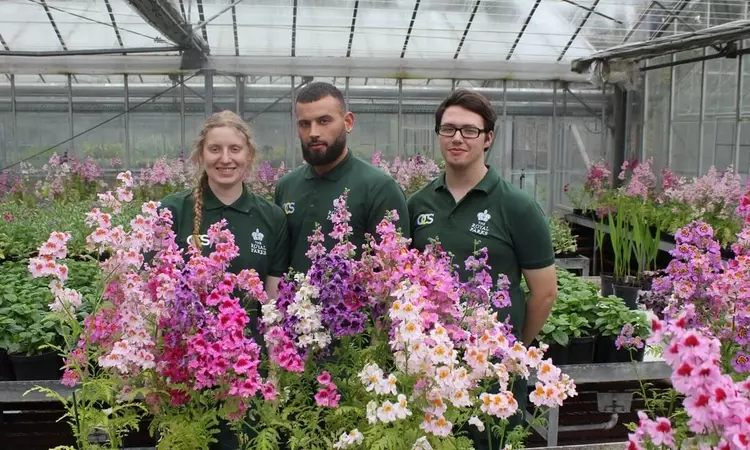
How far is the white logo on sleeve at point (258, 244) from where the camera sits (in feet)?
8.02

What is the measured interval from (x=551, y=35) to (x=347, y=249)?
956 cm

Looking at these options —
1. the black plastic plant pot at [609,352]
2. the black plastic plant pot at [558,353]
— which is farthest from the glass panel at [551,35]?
the black plastic plant pot at [558,353]

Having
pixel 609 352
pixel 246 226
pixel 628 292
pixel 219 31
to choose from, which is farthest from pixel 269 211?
pixel 219 31

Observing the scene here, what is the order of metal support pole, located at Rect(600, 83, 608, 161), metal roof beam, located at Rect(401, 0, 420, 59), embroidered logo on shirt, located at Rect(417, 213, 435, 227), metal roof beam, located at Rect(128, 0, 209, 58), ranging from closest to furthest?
embroidered logo on shirt, located at Rect(417, 213, 435, 227)
metal roof beam, located at Rect(128, 0, 209, 58)
metal roof beam, located at Rect(401, 0, 420, 59)
metal support pole, located at Rect(600, 83, 608, 161)

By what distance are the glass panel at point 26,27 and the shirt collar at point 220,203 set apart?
28.0ft

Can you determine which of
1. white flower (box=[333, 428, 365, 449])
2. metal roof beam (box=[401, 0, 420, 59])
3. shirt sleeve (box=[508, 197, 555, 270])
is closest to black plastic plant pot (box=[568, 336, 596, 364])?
shirt sleeve (box=[508, 197, 555, 270])

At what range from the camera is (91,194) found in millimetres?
8336

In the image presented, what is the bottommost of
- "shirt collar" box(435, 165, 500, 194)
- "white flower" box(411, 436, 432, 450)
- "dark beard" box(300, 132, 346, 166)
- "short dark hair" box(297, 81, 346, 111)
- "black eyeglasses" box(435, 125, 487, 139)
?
"white flower" box(411, 436, 432, 450)

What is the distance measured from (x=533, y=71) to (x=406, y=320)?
9.98 m

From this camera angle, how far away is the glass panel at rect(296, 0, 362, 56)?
10008 millimetres

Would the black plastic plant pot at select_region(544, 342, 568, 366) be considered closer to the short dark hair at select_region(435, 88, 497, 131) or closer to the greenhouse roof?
the short dark hair at select_region(435, 88, 497, 131)

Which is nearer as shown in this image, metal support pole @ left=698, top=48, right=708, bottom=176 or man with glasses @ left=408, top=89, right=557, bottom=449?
man with glasses @ left=408, top=89, right=557, bottom=449

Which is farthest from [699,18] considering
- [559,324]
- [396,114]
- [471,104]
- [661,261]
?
[471,104]

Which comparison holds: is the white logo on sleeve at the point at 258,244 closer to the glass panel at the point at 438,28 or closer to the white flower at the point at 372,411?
the white flower at the point at 372,411
